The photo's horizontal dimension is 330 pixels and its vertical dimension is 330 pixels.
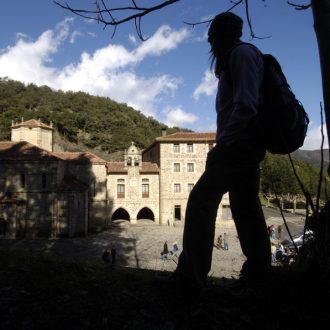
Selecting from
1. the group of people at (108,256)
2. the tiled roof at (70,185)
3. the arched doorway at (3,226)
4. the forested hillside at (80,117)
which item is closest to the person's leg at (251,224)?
the group of people at (108,256)

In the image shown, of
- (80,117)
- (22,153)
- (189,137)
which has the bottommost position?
(22,153)

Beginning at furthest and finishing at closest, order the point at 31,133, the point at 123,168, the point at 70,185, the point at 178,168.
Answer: the point at 31,133 < the point at 178,168 < the point at 123,168 < the point at 70,185

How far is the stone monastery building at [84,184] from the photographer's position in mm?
26750

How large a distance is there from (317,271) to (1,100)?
289ft

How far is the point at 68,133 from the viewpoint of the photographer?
7838 cm

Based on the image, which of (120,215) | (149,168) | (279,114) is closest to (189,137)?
(149,168)

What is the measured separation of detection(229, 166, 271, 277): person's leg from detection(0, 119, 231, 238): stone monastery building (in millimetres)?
25429

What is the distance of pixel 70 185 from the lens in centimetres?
2803

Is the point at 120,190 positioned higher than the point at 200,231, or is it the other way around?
the point at 200,231

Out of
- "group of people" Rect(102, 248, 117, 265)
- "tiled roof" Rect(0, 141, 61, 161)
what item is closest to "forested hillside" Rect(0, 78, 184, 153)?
"tiled roof" Rect(0, 141, 61, 161)

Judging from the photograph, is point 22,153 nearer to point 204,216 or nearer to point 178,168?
point 178,168

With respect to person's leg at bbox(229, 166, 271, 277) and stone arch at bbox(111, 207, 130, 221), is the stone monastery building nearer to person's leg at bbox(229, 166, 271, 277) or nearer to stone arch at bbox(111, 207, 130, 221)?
stone arch at bbox(111, 207, 130, 221)

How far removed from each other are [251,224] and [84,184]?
30.2 m

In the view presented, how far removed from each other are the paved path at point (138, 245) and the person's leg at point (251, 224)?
12.1m
